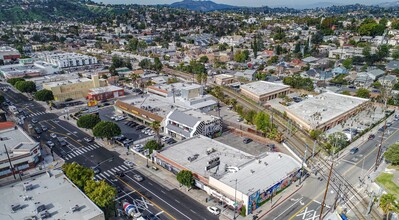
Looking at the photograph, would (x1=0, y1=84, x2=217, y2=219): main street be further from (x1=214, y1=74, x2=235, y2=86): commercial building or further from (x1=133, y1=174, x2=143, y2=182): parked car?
(x1=214, y1=74, x2=235, y2=86): commercial building

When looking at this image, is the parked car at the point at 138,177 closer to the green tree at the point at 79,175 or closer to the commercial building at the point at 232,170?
the commercial building at the point at 232,170

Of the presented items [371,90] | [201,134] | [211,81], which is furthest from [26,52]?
[371,90]

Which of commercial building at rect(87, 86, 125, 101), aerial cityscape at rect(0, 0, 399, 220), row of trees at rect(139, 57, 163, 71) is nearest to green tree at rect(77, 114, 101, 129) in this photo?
aerial cityscape at rect(0, 0, 399, 220)

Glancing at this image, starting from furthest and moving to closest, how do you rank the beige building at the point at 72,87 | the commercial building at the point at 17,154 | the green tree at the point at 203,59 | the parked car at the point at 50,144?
the green tree at the point at 203,59, the beige building at the point at 72,87, the parked car at the point at 50,144, the commercial building at the point at 17,154

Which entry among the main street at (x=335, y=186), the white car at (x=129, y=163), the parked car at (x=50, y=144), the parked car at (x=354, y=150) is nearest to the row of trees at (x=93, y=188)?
the white car at (x=129, y=163)

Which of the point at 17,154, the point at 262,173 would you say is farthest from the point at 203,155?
the point at 17,154

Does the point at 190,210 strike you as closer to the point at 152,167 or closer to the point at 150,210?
the point at 150,210
